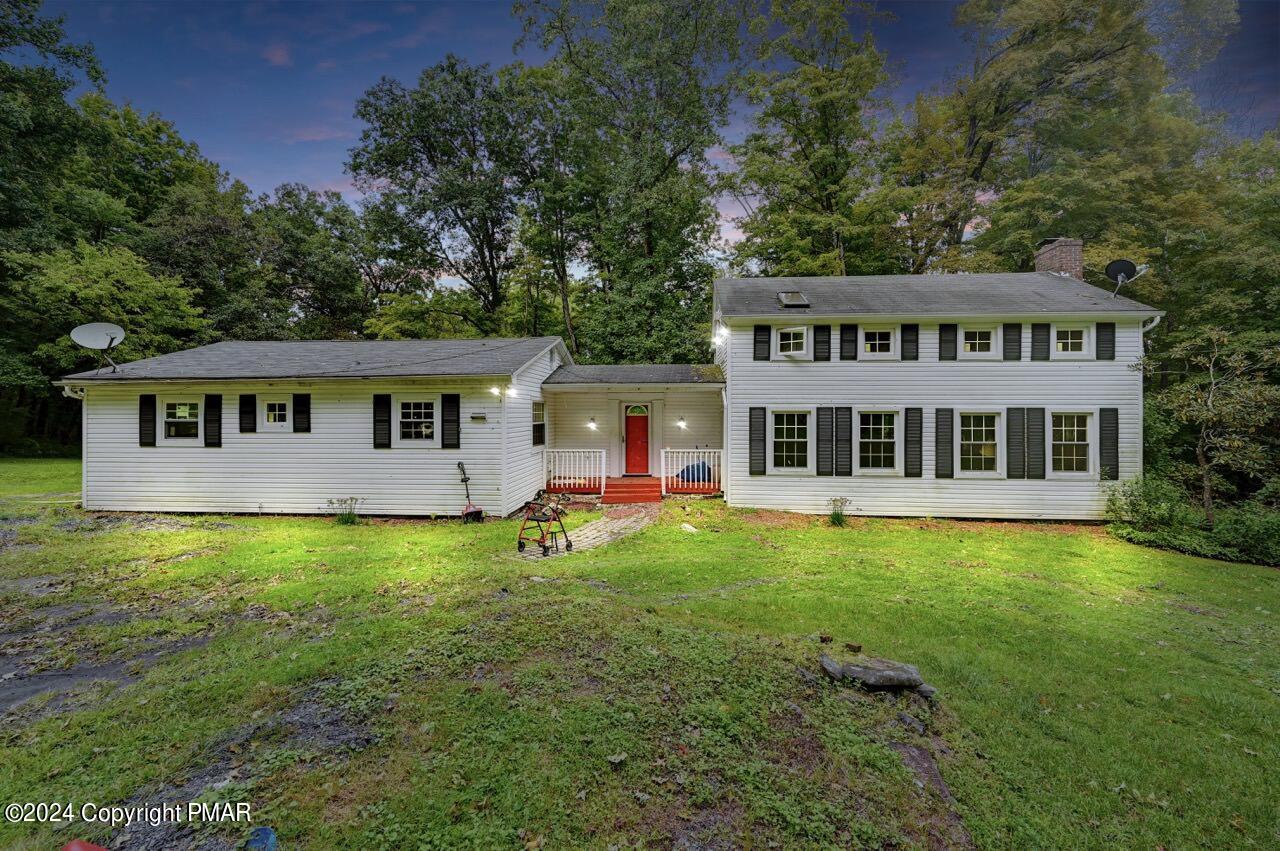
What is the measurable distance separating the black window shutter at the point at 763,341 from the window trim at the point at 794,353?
141mm

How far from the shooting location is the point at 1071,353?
10750 mm

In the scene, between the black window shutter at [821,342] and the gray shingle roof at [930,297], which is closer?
the gray shingle roof at [930,297]

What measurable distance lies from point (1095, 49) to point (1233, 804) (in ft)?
79.2

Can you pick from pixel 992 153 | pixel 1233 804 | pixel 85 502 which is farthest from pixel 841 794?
pixel 992 153

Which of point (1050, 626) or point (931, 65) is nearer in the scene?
point (1050, 626)

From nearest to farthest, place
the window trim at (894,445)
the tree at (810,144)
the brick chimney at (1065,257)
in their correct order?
the window trim at (894,445)
the brick chimney at (1065,257)
the tree at (810,144)

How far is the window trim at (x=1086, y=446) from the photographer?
1073 centimetres

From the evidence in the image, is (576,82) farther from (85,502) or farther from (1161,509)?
(1161,509)

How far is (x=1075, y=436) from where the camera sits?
1084 centimetres

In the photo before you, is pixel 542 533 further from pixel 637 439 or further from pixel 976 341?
pixel 976 341

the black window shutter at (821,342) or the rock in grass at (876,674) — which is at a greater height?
the black window shutter at (821,342)

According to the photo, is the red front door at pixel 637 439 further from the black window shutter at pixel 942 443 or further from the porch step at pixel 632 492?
the black window shutter at pixel 942 443

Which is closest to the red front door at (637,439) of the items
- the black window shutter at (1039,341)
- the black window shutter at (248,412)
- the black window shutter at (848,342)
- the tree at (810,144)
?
the black window shutter at (848,342)

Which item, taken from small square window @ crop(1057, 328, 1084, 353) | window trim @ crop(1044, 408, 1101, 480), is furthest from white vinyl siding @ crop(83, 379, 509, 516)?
small square window @ crop(1057, 328, 1084, 353)
